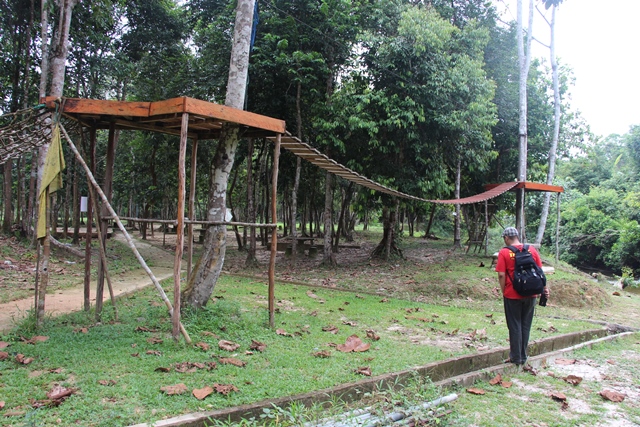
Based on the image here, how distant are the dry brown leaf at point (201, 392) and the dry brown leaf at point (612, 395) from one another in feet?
12.8

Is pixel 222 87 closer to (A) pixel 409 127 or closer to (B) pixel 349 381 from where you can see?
(A) pixel 409 127

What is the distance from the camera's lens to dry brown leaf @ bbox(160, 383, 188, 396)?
3.63m

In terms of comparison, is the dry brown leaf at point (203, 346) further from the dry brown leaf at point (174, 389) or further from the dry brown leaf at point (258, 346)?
the dry brown leaf at point (174, 389)

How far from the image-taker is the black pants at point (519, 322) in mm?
5230

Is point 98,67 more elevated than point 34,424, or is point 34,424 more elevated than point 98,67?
point 98,67

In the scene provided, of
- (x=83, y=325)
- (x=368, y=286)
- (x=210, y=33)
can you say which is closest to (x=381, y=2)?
(x=210, y=33)

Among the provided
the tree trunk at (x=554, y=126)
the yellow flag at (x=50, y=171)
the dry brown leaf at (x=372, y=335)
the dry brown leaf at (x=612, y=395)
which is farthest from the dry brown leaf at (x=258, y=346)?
the tree trunk at (x=554, y=126)

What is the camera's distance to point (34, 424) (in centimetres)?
296

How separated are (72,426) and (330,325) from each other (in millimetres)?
3986

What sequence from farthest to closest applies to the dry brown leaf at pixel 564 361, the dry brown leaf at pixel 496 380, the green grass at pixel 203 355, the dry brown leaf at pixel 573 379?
1. the dry brown leaf at pixel 564 361
2. the dry brown leaf at pixel 573 379
3. the dry brown leaf at pixel 496 380
4. the green grass at pixel 203 355

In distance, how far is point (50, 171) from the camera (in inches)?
202

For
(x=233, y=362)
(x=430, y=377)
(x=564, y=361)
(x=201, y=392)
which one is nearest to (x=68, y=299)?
(x=233, y=362)

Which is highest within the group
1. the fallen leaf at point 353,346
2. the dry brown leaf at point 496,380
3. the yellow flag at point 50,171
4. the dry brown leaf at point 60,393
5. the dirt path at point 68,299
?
the yellow flag at point 50,171

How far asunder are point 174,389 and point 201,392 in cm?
23
